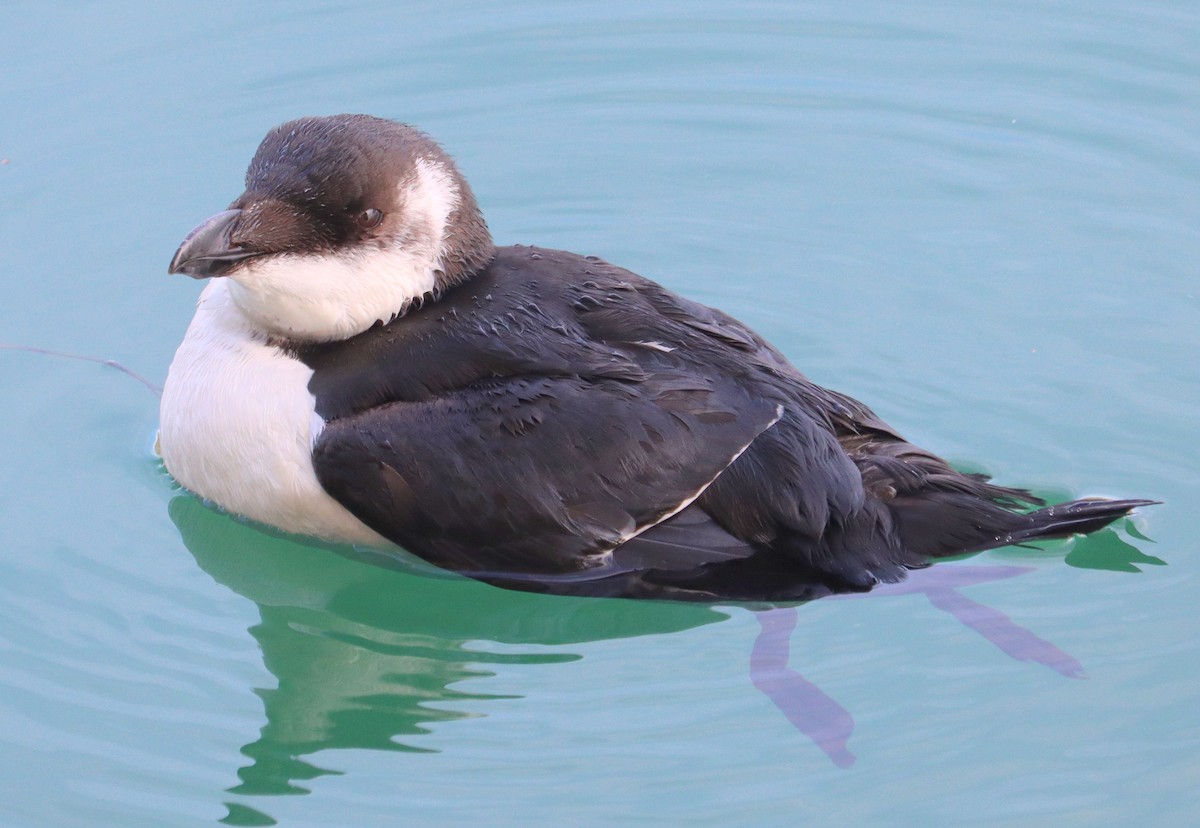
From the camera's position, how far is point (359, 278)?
16.5 ft

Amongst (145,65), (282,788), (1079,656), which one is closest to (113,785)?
(282,788)

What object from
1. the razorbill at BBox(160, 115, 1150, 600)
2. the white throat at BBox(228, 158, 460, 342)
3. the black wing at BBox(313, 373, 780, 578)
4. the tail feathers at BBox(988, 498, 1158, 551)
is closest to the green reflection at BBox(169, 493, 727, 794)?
the razorbill at BBox(160, 115, 1150, 600)

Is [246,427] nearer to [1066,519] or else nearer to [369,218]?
[369,218]

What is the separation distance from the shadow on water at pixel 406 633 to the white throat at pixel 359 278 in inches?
29.5

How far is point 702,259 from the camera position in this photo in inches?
269

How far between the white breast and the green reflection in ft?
0.62

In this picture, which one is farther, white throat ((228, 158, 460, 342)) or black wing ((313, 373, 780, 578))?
white throat ((228, 158, 460, 342))

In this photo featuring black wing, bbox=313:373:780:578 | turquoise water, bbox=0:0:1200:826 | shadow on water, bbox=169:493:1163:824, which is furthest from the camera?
black wing, bbox=313:373:780:578

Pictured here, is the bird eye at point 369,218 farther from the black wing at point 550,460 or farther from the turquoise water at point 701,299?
the turquoise water at point 701,299

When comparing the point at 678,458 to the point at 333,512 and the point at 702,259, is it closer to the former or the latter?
the point at 333,512

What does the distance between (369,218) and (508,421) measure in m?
0.75

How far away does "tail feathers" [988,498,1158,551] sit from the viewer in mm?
5035

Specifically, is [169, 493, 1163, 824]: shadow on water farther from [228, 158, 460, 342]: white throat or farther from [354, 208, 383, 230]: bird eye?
[354, 208, 383, 230]: bird eye

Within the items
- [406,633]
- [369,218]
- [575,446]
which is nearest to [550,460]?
[575,446]
